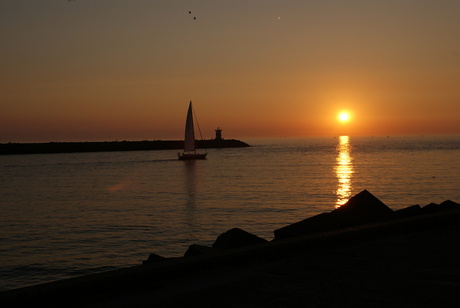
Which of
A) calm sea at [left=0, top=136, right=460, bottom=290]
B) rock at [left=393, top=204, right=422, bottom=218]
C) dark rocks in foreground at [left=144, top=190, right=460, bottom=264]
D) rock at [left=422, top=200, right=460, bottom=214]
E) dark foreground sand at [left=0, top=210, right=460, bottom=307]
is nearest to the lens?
dark foreground sand at [left=0, top=210, right=460, bottom=307]

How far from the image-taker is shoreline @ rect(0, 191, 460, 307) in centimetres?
423

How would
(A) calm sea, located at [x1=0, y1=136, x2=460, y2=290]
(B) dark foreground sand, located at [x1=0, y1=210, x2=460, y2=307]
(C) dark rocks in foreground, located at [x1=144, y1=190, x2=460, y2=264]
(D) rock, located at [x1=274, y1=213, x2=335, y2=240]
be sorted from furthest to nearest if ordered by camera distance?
(A) calm sea, located at [x1=0, y1=136, x2=460, y2=290]
(D) rock, located at [x1=274, y1=213, x2=335, y2=240]
(C) dark rocks in foreground, located at [x1=144, y1=190, x2=460, y2=264]
(B) dark foreground sand, located at [x1=0, y1=210, x2=460, y2=307]

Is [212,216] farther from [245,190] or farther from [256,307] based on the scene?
[256,307]

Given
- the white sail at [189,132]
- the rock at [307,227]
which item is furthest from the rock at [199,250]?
the white sail at [189,132]

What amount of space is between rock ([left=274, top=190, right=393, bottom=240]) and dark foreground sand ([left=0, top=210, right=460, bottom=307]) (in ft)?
4.25

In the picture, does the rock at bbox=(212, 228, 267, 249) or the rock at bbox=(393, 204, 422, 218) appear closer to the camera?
the rock at bbox=(212, 228, 267, 249)

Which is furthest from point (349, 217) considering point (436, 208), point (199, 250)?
point (199, 250)

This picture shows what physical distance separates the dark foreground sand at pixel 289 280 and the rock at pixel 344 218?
1296 millimetres

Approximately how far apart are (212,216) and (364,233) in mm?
23591

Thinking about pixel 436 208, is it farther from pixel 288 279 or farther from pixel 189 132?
pixel 189 132

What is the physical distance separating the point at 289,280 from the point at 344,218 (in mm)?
3753

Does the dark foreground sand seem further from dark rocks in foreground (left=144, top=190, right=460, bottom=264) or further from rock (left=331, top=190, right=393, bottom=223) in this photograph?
rock (left=331, top=190, right=393, bottom=223)

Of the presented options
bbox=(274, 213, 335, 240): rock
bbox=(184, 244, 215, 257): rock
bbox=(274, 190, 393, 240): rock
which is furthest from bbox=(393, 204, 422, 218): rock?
bbox=(184, 244, 215, 257): rock

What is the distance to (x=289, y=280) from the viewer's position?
480 cm
